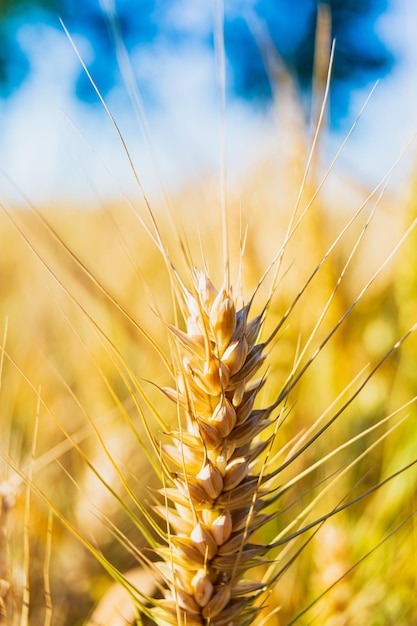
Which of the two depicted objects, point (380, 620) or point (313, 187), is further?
point (313, 187)

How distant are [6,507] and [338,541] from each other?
0.96ft

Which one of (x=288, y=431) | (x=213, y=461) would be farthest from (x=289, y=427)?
(x=213, y=461)

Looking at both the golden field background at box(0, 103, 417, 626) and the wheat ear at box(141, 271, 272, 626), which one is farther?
the golden field background at box(0, 103, 417, 626)

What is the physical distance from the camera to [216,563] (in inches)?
12.6

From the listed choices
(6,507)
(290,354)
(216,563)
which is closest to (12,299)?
(290,354)

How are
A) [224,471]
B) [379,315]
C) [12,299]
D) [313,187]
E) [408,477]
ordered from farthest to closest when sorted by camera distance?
[12,299] → [379,315] → [313,187] → [408,477] → [224,471]

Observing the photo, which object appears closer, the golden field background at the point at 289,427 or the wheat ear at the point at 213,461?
the wheat ear at the point at 213,461

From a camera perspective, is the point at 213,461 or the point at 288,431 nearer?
the point at 213,461

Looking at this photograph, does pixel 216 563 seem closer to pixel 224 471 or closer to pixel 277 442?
pixel 224 471

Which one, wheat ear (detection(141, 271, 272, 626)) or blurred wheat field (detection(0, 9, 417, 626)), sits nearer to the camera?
wheat ear (detection(141, 271, 272, 626))

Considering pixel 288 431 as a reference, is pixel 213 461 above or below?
below

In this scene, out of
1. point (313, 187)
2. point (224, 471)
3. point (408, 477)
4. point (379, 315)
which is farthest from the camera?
point (379, 315)

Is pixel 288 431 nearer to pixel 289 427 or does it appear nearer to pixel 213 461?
pixel 289 427

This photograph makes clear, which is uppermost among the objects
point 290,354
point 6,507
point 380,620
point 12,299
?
point 12,299
